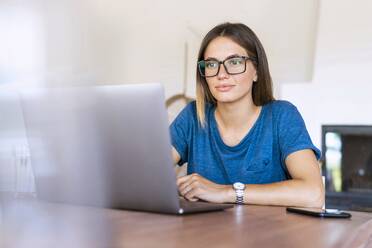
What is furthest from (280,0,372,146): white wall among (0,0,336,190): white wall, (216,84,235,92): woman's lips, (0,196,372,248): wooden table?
(0,196,372,248): wooden table

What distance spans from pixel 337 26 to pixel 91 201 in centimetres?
237

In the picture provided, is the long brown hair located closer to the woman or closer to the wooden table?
the woman

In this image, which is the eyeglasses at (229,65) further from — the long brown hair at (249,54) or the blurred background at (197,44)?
the blurred background at (197,44)

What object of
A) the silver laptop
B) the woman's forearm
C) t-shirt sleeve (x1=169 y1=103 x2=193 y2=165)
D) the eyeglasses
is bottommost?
the woman's forearm

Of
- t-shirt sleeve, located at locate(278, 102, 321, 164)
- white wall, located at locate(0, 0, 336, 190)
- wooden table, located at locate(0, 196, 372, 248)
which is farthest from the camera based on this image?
white wall, located at locate(0, 0, 336, 190)

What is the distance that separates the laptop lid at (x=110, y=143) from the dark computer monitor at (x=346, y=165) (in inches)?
87.9

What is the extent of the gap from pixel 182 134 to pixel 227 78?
21 centimetres

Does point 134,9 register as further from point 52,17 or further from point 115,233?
point 115,233

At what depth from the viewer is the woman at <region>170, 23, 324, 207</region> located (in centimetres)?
131

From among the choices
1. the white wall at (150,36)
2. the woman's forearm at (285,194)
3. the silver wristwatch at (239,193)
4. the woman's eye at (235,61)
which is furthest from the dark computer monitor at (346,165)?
the silver wristwatch at (239,193)

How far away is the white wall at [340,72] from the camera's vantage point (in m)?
2.73

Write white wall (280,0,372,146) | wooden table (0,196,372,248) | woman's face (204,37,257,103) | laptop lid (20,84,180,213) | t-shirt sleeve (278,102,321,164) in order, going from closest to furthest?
wooden table (0,196,372,248) → laptop lid (20,84,180,213) → t-shirt sleeve (278,102,321,164) → woman's face (204,37,257,103) → white wall (280,0,372,146)

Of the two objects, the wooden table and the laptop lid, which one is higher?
the laptop lid

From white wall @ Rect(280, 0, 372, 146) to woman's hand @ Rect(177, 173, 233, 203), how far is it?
1874 mm
